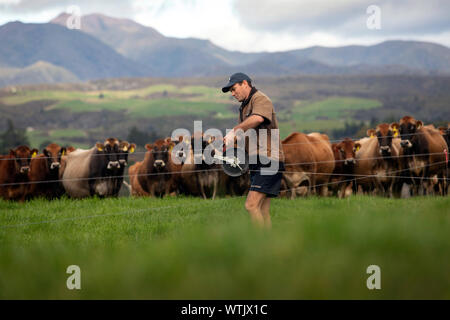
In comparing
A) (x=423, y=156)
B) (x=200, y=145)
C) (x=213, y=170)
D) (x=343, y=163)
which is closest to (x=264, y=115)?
(x=213, y=170)

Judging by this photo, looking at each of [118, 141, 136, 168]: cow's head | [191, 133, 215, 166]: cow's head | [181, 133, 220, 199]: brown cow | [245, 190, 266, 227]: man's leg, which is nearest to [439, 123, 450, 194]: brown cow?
[181, 133, 220, 199]: brown cow

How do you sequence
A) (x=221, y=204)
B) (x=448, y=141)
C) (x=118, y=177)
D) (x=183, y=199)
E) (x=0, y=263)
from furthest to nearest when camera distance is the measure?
(x=448, y=141) → (x=118, y=177) → (x=183, y=199) → (x=221, y=204) → (x=0, y=263)

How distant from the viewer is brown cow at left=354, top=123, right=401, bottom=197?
59.8 feet

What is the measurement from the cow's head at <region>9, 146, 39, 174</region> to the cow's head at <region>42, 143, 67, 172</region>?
0.55 metres

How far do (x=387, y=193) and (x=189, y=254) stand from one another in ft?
50.8

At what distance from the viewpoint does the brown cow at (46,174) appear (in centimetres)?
1703

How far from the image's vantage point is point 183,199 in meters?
14.1

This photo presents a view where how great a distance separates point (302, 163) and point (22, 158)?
881 cm

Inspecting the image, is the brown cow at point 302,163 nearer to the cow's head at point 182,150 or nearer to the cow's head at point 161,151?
the cow's head at point 182,150

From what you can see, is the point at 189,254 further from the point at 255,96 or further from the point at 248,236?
the point at 255,96

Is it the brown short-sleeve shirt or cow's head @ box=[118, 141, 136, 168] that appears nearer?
the brown short-sleeve shirt

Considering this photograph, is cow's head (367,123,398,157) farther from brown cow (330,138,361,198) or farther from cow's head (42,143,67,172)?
cow's head (42,143,67,172)

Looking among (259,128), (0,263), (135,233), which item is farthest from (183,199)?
(0,263)
